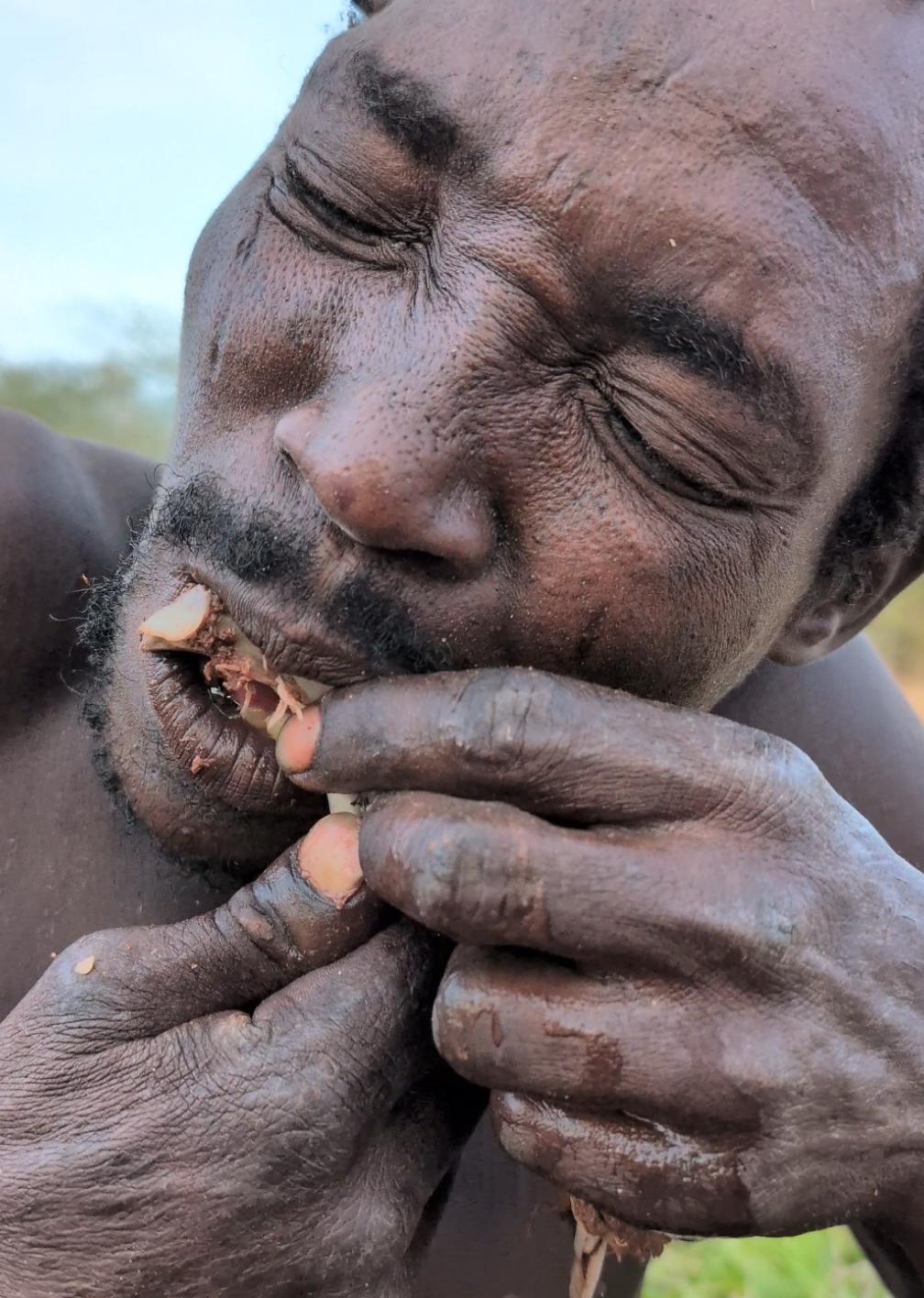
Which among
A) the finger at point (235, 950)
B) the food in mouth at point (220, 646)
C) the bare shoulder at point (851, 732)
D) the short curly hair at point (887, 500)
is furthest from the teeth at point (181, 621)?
the bare shoulder at point (851, 732)

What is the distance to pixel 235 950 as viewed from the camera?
4.00 feet

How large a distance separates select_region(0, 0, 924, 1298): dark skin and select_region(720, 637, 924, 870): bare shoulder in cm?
87

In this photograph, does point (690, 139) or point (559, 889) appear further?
point (690, 139)

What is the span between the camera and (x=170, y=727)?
1480mm

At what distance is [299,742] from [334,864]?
0.46 ft

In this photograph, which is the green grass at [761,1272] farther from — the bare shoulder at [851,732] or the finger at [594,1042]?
the finger at [594,1042]

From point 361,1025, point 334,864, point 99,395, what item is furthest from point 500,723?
point 99,395

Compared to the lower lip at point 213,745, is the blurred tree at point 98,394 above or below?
below

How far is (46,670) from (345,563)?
964 mm

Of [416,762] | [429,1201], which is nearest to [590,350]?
[416,762]

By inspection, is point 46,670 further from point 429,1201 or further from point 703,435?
point 703,435

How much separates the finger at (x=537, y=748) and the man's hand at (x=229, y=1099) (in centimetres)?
15

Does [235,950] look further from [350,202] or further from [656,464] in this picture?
[350,202]

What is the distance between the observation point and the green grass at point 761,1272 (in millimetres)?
3064
